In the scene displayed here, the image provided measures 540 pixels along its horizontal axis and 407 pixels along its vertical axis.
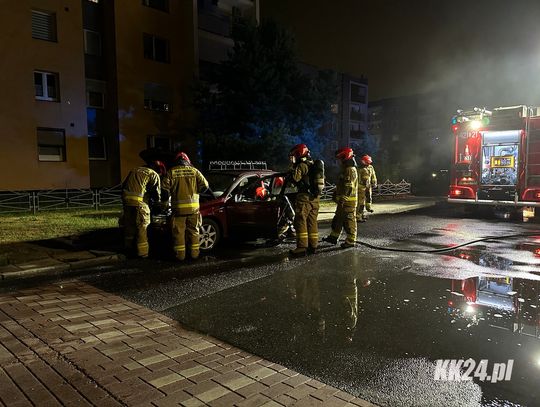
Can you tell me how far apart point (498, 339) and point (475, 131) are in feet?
35.2

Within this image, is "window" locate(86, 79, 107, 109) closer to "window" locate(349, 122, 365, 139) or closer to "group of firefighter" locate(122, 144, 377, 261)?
"group of firefighter" locate(122, 144, 377, 261)

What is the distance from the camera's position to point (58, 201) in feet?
48.2

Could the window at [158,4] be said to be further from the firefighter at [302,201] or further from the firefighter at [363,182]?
the firefighter at [302,201]

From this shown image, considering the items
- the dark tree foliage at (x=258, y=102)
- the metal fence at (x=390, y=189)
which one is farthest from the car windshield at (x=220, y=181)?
the metal fence at (x=390, y=189)

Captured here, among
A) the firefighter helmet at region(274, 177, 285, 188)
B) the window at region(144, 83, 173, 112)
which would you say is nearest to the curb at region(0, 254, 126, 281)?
the firefighter helmet at region(274, 177, 285, 188)

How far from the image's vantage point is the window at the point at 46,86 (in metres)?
18.3

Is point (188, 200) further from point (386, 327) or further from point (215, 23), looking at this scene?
point (215, 23)

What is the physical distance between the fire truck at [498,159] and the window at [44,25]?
1721cm

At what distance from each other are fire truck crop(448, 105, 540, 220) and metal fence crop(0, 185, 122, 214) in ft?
40.3

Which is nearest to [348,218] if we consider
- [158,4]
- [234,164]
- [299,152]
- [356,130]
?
[299,152]

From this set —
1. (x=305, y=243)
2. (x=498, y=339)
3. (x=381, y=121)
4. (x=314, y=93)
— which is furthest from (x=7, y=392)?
(x=381, y=121)

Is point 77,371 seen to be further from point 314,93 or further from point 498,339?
point 314,93

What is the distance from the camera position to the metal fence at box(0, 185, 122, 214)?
45.8ft

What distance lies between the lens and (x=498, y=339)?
12.6ft
